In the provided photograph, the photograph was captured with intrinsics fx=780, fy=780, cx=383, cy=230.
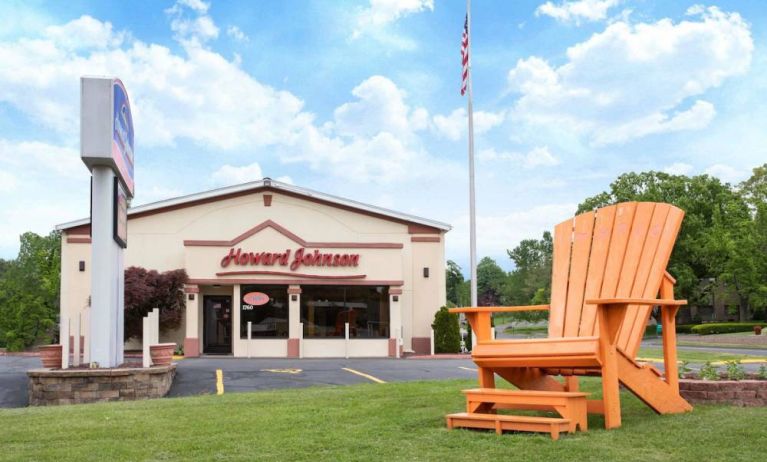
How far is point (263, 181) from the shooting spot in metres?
24.2

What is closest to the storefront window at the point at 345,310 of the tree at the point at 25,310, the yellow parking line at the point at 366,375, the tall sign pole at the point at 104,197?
the yellow parking line at the point at 366,375

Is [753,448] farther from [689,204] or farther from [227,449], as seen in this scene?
[689,204]

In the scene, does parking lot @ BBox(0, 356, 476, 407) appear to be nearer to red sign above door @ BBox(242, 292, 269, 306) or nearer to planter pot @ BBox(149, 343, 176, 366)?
planter pot @ BBox(149, 343, 176, 366)

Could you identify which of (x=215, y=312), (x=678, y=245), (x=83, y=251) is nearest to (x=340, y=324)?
(x=215, y=312)

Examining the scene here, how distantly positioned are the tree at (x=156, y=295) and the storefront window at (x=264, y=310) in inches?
74.5

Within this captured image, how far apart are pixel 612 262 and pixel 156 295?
1800 cm

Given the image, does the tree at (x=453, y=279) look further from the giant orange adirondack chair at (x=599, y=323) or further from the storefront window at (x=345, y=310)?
the giant orange adirondack chair at (x=599, y=323)

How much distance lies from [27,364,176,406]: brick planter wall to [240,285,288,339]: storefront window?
12033mm

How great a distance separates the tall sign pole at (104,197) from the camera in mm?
11078

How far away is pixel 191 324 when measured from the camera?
74.6 ft

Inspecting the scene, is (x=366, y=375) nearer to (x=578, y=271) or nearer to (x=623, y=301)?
(x=578, y=271)

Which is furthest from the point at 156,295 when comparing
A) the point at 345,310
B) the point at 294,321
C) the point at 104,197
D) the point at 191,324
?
the point at 104,197

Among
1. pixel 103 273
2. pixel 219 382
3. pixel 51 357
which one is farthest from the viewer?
pixel 219 382

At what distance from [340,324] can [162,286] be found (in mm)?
5367
